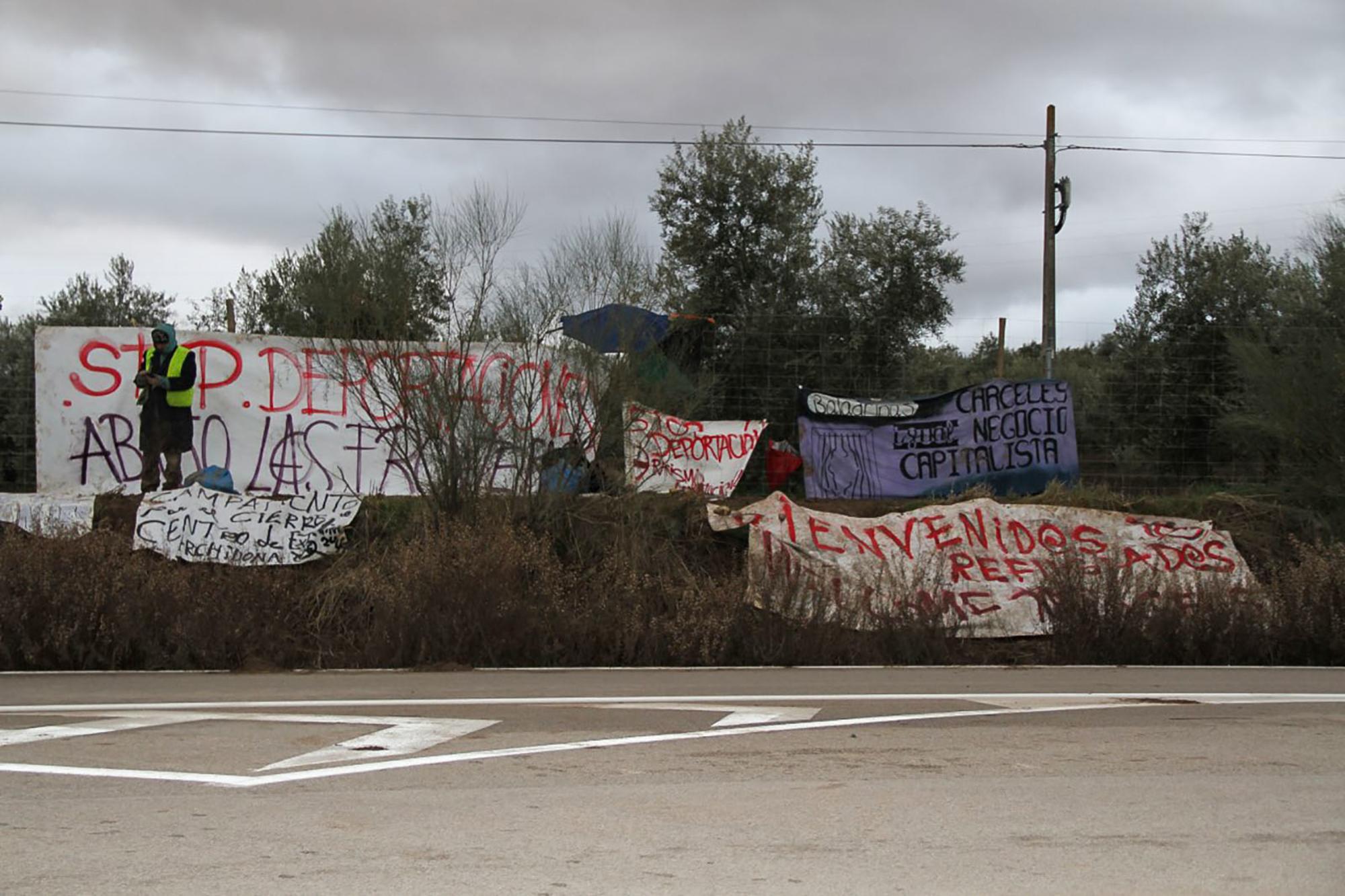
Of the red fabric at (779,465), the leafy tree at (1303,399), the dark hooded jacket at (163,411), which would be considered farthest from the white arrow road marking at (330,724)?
the leafy tree at (1303,399)

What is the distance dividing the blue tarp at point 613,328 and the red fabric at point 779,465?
3280 millimetres

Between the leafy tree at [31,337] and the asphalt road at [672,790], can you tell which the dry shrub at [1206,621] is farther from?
the leafy tree at [31,337]

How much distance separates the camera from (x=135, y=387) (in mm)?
18422

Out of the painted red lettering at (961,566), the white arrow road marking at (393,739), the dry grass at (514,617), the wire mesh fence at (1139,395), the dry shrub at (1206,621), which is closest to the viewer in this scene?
the white arrow road marking at (393,739)

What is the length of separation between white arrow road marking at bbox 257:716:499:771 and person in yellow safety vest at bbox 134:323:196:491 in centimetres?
1007

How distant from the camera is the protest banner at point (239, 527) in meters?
15.4

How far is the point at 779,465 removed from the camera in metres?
18.5

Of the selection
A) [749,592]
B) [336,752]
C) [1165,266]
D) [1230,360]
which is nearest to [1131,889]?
[336,752]

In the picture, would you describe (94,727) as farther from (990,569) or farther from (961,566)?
(990,569)

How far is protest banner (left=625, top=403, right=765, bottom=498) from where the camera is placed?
1585 centimetres

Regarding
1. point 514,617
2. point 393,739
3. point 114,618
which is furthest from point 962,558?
point 114,618

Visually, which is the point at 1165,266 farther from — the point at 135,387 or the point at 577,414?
the point at 135,387

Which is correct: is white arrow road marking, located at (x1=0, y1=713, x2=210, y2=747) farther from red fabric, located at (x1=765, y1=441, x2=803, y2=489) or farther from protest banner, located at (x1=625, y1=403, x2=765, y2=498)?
red fabric, located at (x1=765, y1=441, x2=803, y2=489)

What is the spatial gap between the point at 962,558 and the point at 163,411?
436 inches
